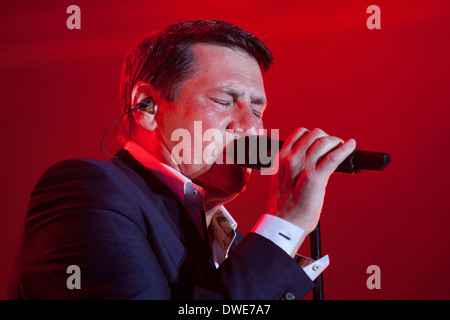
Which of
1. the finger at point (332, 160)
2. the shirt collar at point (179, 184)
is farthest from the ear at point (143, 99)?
the finger at point (332, 160)

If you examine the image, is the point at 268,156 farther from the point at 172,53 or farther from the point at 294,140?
the point at 172,53

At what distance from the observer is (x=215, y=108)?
1.42 metres

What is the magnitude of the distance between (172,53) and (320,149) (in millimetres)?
704

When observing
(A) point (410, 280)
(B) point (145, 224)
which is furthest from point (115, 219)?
(A) point (410, 280)

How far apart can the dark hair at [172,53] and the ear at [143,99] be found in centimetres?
2

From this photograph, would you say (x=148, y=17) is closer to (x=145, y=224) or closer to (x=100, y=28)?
(x=100, y=28)

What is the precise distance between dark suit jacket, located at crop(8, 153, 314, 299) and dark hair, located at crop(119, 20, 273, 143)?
0.44 metres

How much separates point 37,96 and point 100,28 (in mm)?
480

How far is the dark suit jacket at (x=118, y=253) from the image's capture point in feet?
3.06

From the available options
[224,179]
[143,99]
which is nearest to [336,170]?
[224,179]

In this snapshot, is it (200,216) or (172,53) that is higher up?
(172,53)

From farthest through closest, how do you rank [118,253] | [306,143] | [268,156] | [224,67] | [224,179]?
[224,67], [224,179], [268,156], [306,143], [118,253]

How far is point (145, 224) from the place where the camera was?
1093mm

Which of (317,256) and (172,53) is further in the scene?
(172,53)
